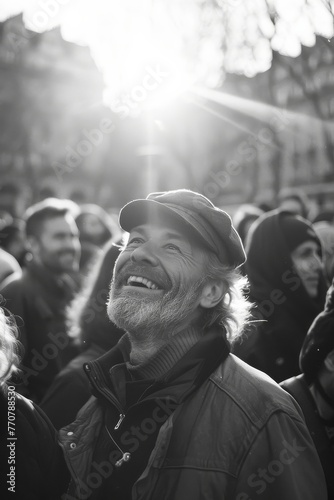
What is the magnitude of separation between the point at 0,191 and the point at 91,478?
33.1 meters

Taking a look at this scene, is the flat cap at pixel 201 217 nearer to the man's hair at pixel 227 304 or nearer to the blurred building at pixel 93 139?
the man's hair at pixel 227 304

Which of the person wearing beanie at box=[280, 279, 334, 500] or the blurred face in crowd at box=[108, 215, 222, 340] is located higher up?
the blurred face in crowd at box=[108, 215, 222, 340]

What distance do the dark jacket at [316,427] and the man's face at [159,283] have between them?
729 mm

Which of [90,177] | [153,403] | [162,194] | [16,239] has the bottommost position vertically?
[90,177]

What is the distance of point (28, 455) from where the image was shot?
217 cm

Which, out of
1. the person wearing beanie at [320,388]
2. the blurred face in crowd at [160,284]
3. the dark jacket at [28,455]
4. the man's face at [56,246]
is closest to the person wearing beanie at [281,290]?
the person wearing beanie at [320,388]

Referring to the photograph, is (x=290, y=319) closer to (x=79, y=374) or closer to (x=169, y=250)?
(x=79, y=374)

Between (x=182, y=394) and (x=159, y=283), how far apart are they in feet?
1.42

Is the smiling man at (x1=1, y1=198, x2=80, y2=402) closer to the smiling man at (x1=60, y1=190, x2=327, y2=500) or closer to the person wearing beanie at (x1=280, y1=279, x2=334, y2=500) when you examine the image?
the smiling man at (x1=60, y1=190, x2=327, y2=500)

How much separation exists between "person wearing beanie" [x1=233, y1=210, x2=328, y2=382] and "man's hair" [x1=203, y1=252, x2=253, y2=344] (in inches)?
33.5

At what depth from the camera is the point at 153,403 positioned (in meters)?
2.35

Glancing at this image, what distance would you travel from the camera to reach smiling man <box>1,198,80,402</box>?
423cm

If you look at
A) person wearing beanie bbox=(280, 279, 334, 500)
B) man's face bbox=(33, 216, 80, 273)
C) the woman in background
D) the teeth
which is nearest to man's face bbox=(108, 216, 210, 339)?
the teeth

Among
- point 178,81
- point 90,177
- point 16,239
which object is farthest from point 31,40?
point 16,239
